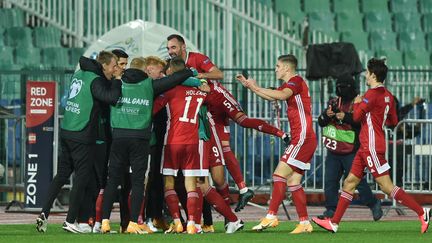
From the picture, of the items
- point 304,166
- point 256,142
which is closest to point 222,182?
point 304,166

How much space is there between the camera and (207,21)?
3053 centimetres

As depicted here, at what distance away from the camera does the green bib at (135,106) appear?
1631cm

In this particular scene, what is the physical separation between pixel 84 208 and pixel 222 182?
1.63m

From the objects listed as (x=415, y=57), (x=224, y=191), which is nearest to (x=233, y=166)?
(x=224, y=191)

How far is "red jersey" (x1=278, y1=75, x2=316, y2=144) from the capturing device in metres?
16.6

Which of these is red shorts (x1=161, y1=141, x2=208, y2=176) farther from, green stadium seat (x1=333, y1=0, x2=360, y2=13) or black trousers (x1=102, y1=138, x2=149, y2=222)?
green stadium seat (x1=333, y1=0, x2=360, y2=13)

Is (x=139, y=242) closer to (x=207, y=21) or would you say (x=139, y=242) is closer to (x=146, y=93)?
(x=146, y=93)

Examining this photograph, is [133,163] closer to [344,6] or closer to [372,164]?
[372,164]

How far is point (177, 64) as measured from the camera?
16.6m

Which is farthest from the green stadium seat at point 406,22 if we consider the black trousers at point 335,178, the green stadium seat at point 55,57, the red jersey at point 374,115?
the red jersey at point 374,115

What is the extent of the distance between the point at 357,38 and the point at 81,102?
730 inches

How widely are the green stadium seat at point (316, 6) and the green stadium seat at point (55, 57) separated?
621 cm

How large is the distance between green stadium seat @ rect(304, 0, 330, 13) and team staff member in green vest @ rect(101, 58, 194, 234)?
60.7 feet

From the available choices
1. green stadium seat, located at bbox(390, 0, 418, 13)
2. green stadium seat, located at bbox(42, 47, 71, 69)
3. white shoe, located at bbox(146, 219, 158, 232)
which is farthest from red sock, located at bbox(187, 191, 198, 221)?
green stadium seat, located at bbox(390, 0, 418, 13)
